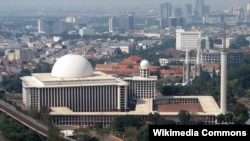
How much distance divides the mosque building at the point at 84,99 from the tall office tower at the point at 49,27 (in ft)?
178

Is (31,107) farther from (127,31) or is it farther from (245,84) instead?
(127,31)

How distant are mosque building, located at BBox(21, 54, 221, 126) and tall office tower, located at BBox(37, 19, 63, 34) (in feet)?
178

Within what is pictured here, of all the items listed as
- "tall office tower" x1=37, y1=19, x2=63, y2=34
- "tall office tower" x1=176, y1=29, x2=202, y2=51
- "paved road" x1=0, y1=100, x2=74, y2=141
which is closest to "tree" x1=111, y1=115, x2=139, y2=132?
"paved road" x1=0, y1=100, x2=74, y2=141

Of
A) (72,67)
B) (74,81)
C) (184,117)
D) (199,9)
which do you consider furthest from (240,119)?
(199,9)

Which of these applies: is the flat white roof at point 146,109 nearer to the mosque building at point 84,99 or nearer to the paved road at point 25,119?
the mosque building at point 84,99

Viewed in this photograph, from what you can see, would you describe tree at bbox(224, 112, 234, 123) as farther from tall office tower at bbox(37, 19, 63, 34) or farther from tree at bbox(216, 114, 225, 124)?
tall office tower at bbox(37, 19, 63, 34)

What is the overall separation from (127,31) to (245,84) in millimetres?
46294

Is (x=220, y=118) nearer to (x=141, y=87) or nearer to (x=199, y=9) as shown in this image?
(x=141, y=87)

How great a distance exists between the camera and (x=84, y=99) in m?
24.2

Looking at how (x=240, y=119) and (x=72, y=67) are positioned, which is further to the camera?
(x=72, y=67)

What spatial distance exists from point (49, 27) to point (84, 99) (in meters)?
56.5

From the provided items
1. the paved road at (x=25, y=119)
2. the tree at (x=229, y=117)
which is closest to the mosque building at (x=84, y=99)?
the tree at (x=229, y=117)

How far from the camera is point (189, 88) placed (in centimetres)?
2948

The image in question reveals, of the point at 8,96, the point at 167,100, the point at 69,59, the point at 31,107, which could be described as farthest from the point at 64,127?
the point at 8,96
